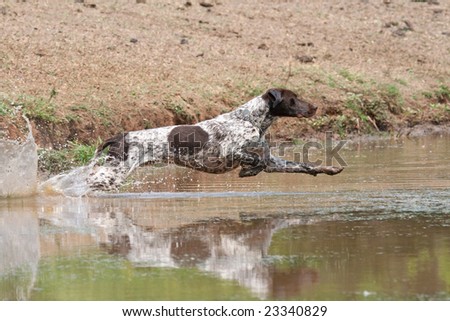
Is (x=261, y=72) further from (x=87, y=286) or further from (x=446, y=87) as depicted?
(x=87, y=286)

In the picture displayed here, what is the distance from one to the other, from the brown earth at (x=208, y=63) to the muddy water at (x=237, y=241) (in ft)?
9.89

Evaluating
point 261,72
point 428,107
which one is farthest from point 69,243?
point 428,107

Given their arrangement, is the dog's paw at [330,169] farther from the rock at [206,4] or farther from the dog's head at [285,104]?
the rock at [206,4]

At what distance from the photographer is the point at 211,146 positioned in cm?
Result: 1111

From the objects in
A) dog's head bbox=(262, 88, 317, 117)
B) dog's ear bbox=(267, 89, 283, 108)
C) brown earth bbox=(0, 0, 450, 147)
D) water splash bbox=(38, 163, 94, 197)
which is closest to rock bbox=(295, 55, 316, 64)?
brown earth bbox=(0, 0, 450, 147)

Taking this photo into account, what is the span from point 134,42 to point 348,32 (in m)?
5.93

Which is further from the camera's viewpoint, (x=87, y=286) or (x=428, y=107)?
(x=428, y=107)

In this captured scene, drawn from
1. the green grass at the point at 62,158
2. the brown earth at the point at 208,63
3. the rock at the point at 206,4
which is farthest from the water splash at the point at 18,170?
the rock at the point at 206,4

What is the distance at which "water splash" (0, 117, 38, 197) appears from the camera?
1098 cm

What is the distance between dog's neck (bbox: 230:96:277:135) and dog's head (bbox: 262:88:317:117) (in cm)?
7

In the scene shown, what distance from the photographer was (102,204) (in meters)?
10.5

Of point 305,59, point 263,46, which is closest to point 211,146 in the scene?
point 305,59

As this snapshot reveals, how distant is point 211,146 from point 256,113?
643 millimetres

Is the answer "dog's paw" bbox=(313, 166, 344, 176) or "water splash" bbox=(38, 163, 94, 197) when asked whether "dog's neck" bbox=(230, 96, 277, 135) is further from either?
"water splash" bbox=(38, 163, 94, 197)
